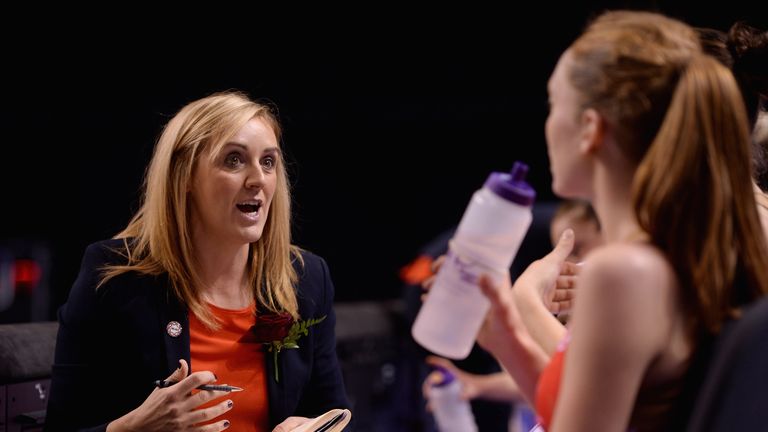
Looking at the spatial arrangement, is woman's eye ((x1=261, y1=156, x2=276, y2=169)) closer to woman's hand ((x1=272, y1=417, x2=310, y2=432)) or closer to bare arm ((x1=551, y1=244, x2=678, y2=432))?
woman's hand ((x1=272, y1=417, x2=310, y2=432))

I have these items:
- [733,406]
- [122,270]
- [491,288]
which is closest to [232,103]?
[122,270]

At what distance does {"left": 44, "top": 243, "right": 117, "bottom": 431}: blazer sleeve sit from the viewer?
1757 millimetres

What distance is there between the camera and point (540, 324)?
143cm

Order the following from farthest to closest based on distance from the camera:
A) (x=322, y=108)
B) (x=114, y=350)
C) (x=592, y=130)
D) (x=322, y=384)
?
(x=322, y=108)
(x=322, y=384)
(x=114, y=350)
(x=592, y=130)

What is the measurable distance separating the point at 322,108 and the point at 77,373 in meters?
4.93

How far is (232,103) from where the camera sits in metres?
2.00

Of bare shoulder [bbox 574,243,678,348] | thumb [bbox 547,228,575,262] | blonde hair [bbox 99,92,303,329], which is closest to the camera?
bare shoulder [bbox 574,243,678,348]

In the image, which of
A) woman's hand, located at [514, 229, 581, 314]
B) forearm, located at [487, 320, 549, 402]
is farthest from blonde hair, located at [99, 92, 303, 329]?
forearm, located at [487, 320, 549, 402]

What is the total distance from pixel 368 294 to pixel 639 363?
6.14 meters

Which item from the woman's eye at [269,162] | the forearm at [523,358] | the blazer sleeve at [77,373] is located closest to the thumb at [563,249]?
the forearm at [523,358]

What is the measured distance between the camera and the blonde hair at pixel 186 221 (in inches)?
75.5

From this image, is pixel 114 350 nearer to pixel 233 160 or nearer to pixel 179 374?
pixel 179 374

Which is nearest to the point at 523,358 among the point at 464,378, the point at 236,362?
the point at 236,362

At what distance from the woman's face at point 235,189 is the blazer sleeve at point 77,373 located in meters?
0.30
